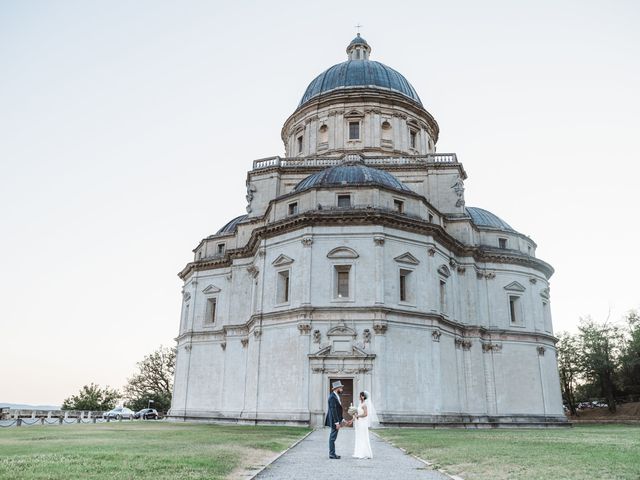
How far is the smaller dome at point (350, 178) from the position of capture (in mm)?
34875

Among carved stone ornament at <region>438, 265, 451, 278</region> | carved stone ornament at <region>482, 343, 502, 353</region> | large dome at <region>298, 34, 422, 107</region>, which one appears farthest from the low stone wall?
large dome at <region>298, 34, 422, 107</region>

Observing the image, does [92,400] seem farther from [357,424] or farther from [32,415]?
[357,424]

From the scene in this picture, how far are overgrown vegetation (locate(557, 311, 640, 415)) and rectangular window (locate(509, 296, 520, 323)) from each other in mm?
18496

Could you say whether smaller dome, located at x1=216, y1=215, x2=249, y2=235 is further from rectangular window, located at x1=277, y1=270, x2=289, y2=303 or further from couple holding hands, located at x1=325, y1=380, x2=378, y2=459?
couple holding hands, located at x1=325, y1=380, x2=378, y2=459

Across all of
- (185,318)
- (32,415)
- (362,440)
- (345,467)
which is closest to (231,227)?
(185,318)

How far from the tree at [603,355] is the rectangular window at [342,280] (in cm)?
3562

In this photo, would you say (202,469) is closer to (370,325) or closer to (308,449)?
(308,449)

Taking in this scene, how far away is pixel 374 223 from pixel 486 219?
15.2 metres

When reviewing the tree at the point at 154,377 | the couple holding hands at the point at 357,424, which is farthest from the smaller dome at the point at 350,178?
the tree at the point at 154,377

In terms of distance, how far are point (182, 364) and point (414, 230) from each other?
72.4 ft

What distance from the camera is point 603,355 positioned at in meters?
55.8

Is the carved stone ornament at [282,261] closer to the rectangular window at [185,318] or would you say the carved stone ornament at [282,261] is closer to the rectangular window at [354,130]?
the rectangular window at [185,318]

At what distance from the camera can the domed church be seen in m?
31.6

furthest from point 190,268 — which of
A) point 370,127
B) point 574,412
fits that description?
point 574,412
